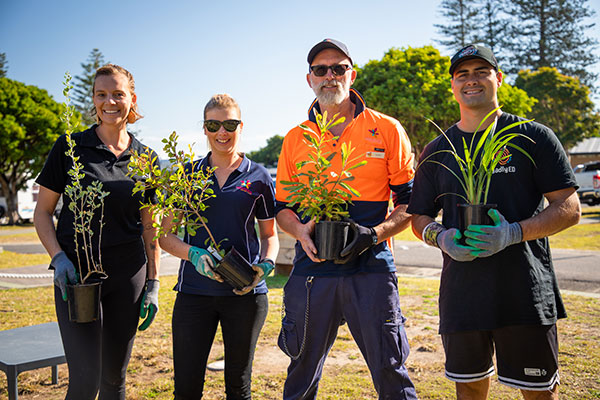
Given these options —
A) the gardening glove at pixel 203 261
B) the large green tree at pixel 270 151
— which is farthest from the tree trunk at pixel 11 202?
the large green tree at pixel 270 151

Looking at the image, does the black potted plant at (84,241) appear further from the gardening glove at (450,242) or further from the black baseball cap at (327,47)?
the gardening glove at (450,242)

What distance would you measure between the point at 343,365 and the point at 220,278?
2.34 meters

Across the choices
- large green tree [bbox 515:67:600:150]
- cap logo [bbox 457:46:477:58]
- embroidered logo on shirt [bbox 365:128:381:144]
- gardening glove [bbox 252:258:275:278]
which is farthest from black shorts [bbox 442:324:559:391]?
large green tree [bbox 515:67:600:150]

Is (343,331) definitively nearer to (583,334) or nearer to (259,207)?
(583,334)

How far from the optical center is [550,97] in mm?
35750

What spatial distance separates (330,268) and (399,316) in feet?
1.52

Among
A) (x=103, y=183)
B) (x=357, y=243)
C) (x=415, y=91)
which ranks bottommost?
(x=357, y=243)

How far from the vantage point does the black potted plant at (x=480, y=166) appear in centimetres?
230

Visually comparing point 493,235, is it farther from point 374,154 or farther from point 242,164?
point 242,164

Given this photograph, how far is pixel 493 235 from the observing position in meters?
2.23

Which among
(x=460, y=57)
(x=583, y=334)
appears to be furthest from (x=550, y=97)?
(x=460, y=57)

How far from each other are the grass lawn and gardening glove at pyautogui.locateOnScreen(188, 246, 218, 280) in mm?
1687

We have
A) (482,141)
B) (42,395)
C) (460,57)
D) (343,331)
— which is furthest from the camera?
(343,331)

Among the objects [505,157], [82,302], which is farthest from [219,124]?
[505,157]
